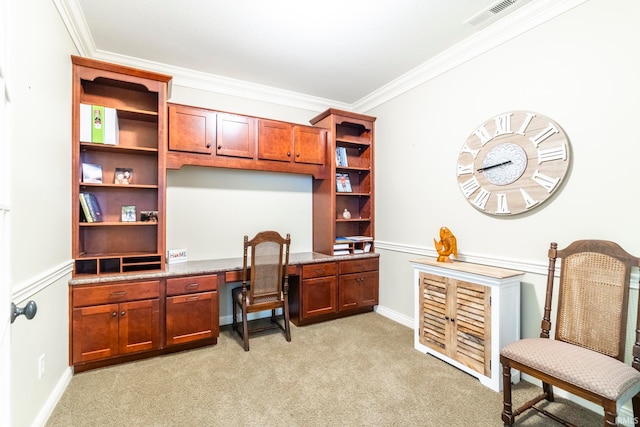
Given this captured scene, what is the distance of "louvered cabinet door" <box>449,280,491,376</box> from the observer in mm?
2184

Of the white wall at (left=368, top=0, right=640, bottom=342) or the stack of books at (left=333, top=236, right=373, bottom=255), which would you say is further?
the stack of books at (left=333, top=236, right=373, bottom=255)

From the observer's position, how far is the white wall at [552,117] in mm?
1821

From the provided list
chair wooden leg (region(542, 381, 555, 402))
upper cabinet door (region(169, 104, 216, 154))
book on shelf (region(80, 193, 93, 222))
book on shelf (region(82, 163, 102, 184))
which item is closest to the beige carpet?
chair wooden leg (region(542, 381, 555, 402))

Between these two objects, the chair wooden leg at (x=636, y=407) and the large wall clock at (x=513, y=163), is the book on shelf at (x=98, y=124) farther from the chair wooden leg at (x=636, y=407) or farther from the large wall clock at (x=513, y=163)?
the chair wooden leg at (x=636, y=407)

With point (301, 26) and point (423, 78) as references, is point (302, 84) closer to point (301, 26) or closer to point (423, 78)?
point (301, 26)

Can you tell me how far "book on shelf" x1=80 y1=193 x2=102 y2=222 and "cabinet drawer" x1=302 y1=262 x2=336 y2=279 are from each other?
200 centimetres

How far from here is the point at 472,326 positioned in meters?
2.29

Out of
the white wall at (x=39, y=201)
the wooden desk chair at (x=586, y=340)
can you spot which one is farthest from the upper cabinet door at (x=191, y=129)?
the wooden desk chair at (x=586, y=340)

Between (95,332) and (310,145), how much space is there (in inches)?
107

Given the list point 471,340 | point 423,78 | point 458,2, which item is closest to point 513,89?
point 458,2

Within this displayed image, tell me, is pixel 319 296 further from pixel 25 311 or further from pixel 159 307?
pixel 25 311

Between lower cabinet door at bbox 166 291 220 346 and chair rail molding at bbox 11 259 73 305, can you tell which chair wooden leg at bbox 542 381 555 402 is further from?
chair rail molding at bbox 11 259 73 305

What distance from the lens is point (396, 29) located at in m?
2.47

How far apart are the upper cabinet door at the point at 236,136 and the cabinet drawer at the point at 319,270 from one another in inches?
54.6
